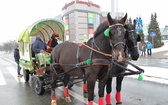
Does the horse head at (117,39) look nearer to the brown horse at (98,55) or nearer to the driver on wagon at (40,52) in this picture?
the brown horse at (98,55)

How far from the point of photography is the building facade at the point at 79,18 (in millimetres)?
48562

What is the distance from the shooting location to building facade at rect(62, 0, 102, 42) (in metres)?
48.6

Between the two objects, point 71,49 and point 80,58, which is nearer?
point 80,58

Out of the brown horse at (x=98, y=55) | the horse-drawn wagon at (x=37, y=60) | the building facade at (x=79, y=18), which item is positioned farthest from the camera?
the building facade at (x=79, y=18)

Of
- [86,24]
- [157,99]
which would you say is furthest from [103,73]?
[86,24]

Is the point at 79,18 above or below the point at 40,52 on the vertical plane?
above

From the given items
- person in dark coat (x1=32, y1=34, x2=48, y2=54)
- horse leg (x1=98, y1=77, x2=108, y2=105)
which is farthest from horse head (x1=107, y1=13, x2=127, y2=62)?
person in dark coat (x1=32, y1=34, x2=48, y2=54)

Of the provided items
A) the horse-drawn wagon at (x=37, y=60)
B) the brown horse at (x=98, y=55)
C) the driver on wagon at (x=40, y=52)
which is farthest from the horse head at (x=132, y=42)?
the driver on wagon at (x=40, y=52)

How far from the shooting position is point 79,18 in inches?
1953

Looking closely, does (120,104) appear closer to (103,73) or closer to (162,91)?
(103,73)

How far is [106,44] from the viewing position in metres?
3.80

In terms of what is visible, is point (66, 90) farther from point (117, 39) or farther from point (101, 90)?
point (117, 39)

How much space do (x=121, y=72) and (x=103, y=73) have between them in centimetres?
86

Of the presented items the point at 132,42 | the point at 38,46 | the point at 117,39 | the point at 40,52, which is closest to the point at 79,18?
the point at 38,46
